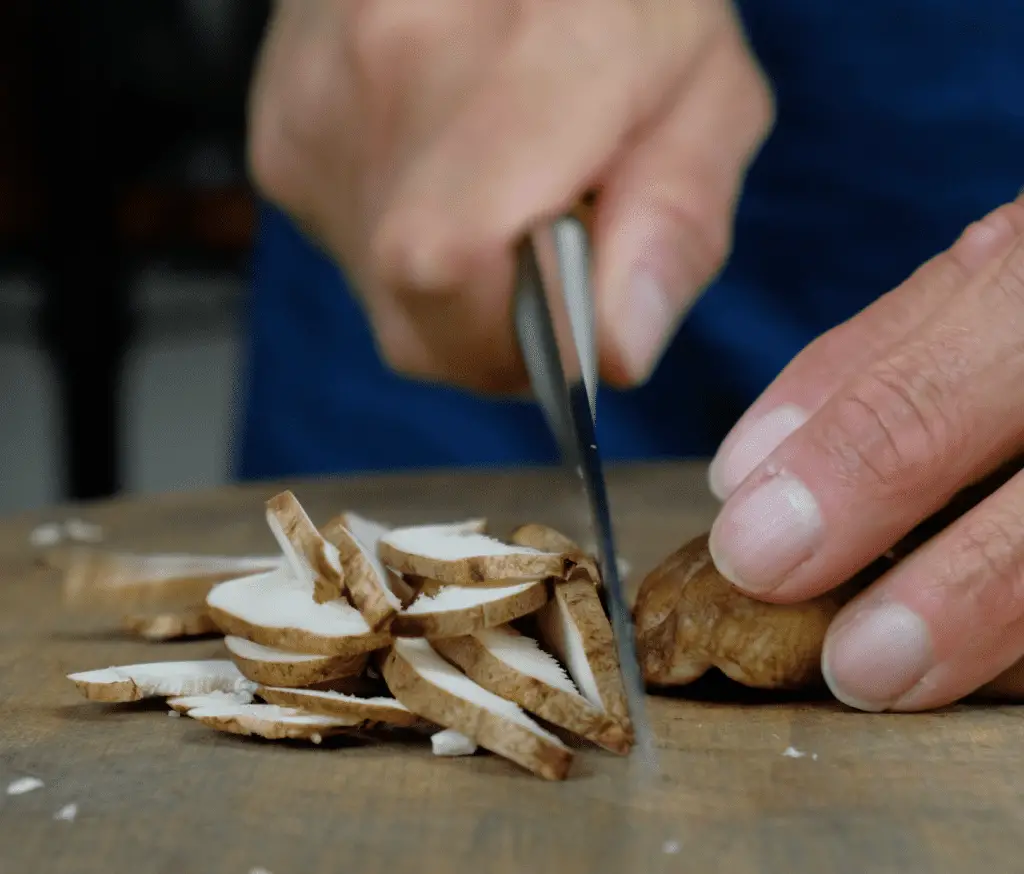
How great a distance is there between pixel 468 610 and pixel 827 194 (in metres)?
1.23

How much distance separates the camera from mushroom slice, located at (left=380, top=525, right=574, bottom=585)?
103 cm

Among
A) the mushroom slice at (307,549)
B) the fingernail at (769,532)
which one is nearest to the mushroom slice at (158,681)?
the mushroom slice at (307,549)

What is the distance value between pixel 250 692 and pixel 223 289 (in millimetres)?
6397

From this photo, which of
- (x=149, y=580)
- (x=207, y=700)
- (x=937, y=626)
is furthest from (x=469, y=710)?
(x=149, y=580)

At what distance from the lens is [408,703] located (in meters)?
0.98

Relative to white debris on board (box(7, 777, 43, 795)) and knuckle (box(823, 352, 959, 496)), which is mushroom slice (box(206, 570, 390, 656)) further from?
knuckle (box(823, 352, 959, 496))

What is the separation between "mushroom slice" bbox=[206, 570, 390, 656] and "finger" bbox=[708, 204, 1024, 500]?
0.35 m

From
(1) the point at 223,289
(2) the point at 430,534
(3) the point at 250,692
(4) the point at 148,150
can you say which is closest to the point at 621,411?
(2) the point at 430,534

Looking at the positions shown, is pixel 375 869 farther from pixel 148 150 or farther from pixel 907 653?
pixel 148 150

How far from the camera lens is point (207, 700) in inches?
41.6

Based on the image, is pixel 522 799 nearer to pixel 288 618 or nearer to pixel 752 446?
pixel 288 618

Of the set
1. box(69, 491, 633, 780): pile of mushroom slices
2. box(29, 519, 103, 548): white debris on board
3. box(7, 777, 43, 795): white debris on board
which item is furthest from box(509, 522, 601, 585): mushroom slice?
box(29, 519, 103, 548): white debris on board

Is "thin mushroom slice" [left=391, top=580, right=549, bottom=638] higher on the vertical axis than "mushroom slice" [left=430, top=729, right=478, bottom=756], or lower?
higher

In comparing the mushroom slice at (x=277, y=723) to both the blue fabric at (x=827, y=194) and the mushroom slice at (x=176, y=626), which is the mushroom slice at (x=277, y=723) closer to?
the mushroom slice at (x=176, y=626)
